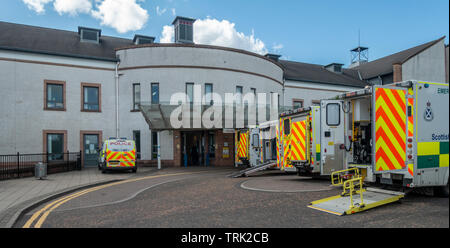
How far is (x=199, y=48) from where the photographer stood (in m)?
24.7

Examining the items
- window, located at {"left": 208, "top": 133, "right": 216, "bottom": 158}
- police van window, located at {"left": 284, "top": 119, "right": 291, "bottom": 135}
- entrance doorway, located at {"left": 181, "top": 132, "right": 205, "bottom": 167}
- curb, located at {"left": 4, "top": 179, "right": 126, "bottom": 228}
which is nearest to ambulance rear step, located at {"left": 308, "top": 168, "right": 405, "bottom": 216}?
police van window, located at {"left": 284, "top": 119, "right": 291, "bottom": 135}

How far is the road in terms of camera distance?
6.34 meters

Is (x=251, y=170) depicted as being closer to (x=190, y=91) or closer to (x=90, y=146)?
(x=190, y=91)

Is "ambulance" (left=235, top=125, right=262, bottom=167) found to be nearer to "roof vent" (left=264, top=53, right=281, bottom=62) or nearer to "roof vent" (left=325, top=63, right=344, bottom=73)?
"roof vent" (left=264, top=53, right=281, bottom=62)

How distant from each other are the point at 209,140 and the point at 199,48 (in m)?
6.67

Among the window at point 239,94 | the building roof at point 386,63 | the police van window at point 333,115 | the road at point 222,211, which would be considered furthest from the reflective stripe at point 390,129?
the building roof at point 386,63

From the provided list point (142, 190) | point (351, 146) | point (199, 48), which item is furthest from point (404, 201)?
point (199, 48)

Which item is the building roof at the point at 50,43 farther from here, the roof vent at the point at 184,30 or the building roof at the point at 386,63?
the building roof at the point at 386,63

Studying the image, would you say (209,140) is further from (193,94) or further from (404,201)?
(404,201)

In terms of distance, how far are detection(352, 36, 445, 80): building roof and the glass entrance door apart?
2752 cm

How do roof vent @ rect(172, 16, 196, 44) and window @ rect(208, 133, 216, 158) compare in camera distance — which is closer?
window @ rect(208, 133, 216, 158)

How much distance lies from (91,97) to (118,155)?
8.15 metres

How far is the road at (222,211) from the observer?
20.8 feet

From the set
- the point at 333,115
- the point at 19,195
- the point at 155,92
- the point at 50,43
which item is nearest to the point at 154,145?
the point at 155,92
